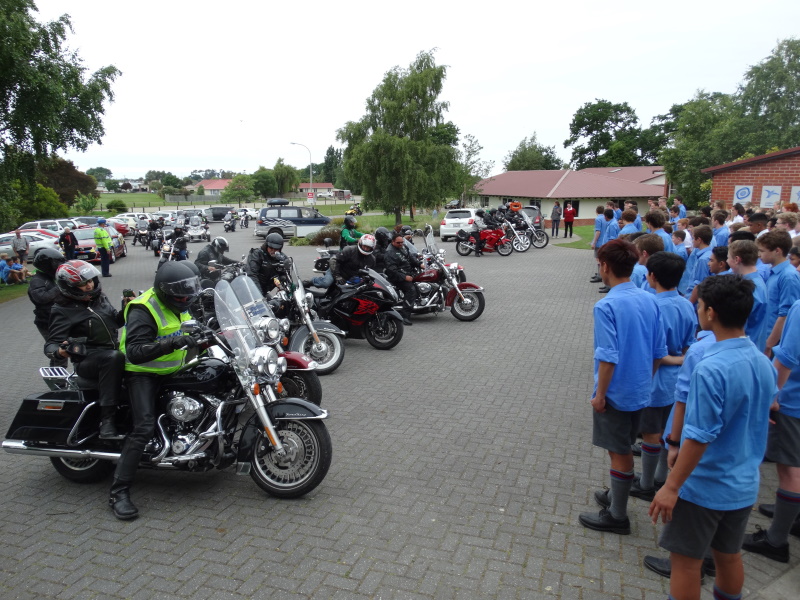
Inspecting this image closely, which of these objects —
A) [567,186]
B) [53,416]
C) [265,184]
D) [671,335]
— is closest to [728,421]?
[671,335]

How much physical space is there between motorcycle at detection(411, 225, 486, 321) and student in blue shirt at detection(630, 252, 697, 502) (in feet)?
22.9

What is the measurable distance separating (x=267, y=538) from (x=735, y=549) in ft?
9.53

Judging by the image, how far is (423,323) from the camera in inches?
452

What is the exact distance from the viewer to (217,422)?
14.6 feet

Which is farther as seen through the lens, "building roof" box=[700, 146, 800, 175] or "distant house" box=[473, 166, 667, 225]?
"distant house" box=[473, 166, 667, 225]

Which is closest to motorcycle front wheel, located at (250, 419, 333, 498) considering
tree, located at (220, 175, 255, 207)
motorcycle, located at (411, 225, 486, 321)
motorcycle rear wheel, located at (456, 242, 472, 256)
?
motorcycle, located at (411, 225, 486, 321)

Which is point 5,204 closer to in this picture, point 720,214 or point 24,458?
point 24,458

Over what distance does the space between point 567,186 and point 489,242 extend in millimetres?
34945

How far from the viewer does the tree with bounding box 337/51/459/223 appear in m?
38.4

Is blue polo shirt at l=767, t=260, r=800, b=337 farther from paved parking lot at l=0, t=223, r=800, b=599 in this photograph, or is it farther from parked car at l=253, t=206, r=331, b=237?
parked car at l=253, t=206, r=331, b=237

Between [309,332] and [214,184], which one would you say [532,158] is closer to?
[309,332]

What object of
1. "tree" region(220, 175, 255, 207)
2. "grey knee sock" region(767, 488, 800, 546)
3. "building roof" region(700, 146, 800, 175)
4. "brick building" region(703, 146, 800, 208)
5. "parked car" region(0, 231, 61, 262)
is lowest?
"grey knee sock" region(767, 488, 800, 546)

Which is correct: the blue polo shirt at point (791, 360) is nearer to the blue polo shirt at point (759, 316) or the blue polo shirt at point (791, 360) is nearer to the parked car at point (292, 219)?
the blue polo shirt at point (759, 316)

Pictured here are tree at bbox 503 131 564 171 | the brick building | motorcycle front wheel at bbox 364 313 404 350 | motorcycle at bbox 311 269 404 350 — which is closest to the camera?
motorcycle at bbox 311 269 404 350
